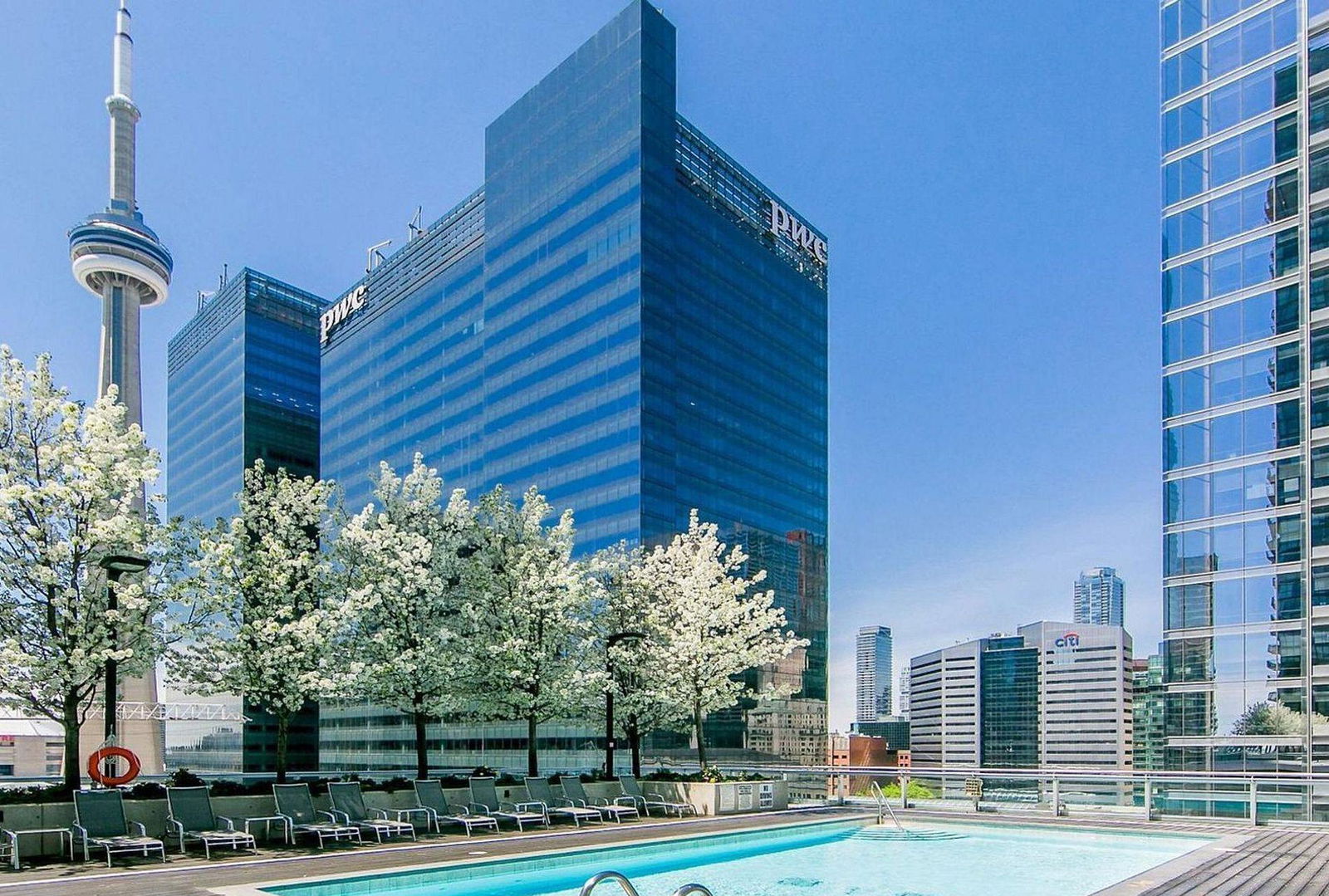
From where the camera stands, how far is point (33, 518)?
18.3 meters

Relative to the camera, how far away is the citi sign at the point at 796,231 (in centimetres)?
9906

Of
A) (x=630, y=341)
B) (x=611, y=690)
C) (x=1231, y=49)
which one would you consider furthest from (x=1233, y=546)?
(x=630, y=341)

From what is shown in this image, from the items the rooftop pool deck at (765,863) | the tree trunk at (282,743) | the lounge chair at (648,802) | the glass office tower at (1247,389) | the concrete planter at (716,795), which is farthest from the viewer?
the glass office tower at (1247,389)

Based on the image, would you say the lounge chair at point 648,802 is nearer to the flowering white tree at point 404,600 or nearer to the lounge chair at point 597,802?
the lounge chair at point 597,802

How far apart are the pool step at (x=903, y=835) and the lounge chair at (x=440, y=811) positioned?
8496mm

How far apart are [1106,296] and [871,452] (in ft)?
179

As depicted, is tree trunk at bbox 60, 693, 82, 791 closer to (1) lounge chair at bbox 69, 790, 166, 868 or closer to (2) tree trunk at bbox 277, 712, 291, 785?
(1) lounge chair at bbox 69, 790, 166, 868

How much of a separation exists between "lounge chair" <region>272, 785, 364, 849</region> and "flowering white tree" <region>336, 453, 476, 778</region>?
370 centimetres

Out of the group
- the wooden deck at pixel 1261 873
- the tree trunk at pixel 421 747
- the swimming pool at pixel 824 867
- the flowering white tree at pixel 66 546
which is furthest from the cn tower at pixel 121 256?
the wooden deck at pixel 1261 873

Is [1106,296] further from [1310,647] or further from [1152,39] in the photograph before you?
[1310,647]

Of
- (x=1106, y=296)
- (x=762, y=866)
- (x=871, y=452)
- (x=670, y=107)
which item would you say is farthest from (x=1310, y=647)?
(x=871, y=452)

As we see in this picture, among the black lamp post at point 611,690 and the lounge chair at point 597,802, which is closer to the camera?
the lounge chair at point 597,802

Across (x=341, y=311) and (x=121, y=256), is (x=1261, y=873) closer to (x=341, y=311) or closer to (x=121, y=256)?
(x=121, y=256)

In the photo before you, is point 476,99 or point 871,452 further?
point 871,452
